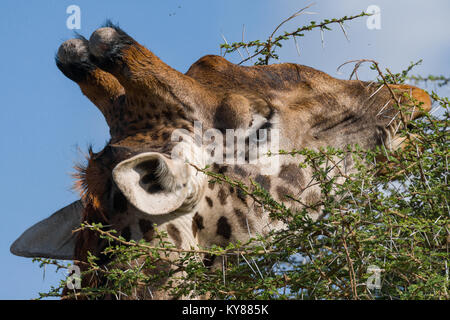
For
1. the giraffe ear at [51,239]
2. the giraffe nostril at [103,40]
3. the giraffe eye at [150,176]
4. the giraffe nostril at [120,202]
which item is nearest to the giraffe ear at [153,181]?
the giraffe eye at [150,176]

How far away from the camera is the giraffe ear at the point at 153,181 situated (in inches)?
124

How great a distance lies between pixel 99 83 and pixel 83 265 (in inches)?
49.4

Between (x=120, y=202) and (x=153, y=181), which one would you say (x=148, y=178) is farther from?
(x=120, y=202)

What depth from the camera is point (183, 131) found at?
356 centimetres

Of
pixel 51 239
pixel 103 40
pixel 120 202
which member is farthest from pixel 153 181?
pixel 51 239

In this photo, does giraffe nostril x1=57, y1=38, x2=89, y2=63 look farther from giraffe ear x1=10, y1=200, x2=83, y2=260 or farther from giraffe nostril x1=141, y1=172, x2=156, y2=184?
giraffe nostril x1=141, y1=172, x2=156, y2=184

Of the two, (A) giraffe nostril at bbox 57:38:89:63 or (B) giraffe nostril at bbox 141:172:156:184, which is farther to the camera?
(A) giraffe nostril at bbox 57:38:89:63

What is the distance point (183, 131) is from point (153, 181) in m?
0.43

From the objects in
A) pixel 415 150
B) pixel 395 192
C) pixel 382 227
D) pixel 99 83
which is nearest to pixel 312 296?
pixel 382 227

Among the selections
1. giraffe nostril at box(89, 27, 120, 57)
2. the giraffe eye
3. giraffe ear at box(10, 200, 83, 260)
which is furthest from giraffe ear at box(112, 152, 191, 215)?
giraffe ear at box(10, 200, 83, 260)

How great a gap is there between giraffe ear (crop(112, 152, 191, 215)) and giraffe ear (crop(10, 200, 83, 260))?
0.83m

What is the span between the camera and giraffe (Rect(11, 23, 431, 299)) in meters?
3.28

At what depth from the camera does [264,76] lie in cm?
407
